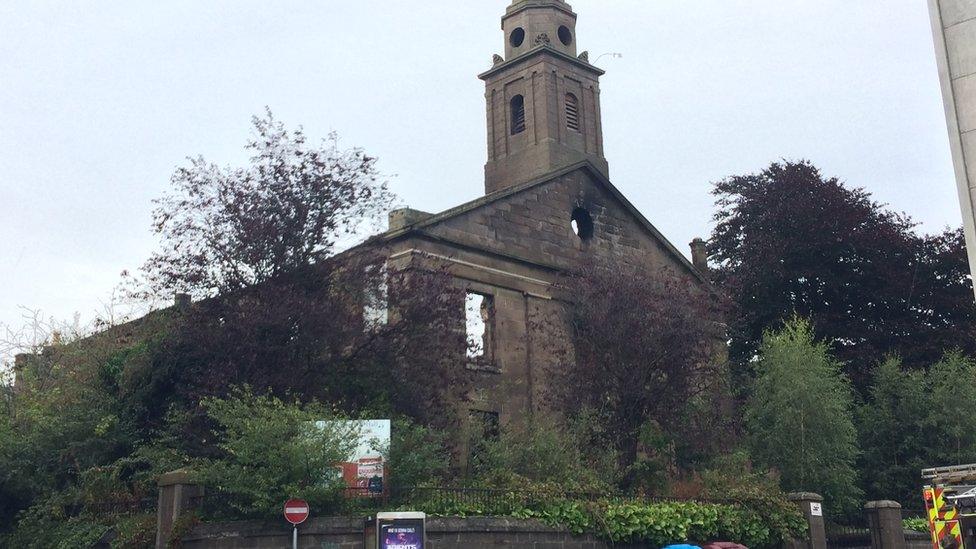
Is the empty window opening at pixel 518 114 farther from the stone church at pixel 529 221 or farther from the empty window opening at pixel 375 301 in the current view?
the empty window opening at pixel 375 301

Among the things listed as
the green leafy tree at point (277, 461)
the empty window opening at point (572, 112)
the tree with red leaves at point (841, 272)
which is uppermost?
the empty window opening at point (572, 112)

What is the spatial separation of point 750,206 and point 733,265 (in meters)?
2.30

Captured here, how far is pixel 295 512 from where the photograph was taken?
18.4 m

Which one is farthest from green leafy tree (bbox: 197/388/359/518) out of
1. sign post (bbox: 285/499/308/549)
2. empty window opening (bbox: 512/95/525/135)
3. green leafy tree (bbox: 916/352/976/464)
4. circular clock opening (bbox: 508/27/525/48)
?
circular clock opening (bbox: 508/27/525/48)

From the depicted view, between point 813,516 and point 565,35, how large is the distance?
69.2 feet

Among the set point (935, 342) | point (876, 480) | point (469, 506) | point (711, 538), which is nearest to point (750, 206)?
point (935, 342)

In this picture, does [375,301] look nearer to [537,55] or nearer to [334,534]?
[334,534]

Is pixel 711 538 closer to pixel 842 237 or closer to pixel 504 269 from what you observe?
Result: pixel 504 269

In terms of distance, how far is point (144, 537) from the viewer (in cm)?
2014

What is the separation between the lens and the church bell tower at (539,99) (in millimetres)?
38000

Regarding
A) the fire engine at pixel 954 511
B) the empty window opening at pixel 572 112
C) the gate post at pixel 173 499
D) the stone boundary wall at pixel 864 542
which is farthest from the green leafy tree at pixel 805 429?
the gate post at pixel 173 499

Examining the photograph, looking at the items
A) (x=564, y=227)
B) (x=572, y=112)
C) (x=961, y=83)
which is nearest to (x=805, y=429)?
(x=564, y=227)

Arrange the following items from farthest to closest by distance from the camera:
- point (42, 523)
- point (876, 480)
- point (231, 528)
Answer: point (876, 480)
point (42, 523)
point (231, 528)

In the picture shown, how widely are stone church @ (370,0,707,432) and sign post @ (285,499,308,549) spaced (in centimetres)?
874
